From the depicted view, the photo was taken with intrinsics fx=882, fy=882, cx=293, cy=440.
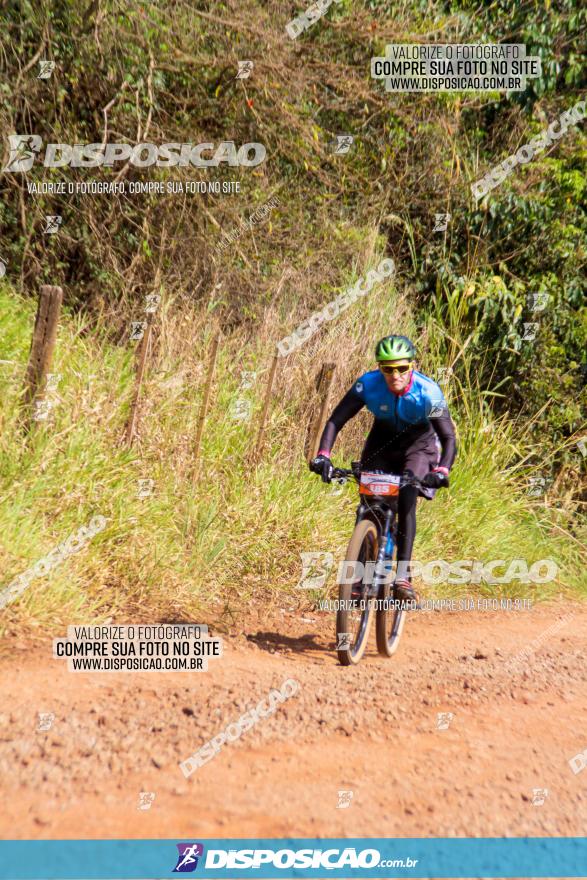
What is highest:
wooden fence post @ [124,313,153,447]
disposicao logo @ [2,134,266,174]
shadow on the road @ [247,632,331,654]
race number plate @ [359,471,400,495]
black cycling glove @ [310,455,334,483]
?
disposicao logo @ [2,134,266,174]

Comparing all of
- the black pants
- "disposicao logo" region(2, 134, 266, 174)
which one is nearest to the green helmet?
the black pants

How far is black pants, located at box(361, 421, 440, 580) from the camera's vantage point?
6.26m

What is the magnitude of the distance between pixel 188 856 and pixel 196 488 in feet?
14.0

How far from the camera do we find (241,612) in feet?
22.3

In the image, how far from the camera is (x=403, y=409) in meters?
6.34

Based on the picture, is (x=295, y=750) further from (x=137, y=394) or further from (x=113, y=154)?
(x=113, y=154)

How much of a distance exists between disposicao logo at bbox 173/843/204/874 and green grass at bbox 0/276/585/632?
2.22 meters

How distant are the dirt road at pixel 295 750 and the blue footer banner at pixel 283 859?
0.05 m

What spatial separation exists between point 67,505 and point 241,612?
5.32ft

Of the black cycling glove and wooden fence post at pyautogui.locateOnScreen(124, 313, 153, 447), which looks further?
wooden fence post at pyautogui.locateOnScreen(124, 313, 153, 447)

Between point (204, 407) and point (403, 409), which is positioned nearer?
point (403, 409)

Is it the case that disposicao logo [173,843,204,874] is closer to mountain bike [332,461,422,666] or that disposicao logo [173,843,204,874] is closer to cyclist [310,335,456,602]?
mountain bike [332,461,422,666]

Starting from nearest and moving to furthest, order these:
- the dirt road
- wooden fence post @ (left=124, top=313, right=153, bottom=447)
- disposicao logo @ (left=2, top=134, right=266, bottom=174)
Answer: the dirt road → wooden fence post @ (left=124, top=313, right=153, bottom=447) → disposicao logo @ (left=2, top=134, right=266, bottom=174)

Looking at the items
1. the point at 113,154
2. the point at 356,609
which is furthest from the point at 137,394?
the point at 113,154
